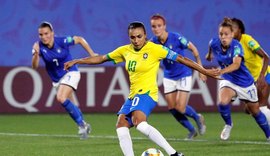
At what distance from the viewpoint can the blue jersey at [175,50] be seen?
13.5 metres

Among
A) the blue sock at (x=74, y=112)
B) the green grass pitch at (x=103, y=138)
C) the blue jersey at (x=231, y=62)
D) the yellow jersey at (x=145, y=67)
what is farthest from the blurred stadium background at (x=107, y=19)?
the yellow jersey at (x=145, y=67)

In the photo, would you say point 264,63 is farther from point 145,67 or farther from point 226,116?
point 145,67

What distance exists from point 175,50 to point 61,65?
1.97m

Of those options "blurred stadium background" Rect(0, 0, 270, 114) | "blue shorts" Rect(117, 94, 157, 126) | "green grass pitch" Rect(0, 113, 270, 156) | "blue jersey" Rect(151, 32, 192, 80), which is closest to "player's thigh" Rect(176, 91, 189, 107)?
"blue jersey" Rect(151, 32, 192, 80)

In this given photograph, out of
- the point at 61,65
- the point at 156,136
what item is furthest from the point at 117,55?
the point at 61,65

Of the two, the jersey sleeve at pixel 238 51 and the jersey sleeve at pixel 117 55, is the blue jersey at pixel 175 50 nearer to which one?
the jersey sleeve at pixel 238 51

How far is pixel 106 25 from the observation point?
20938 mm

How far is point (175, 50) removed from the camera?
13.5m

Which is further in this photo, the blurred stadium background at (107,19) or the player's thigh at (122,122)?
the blurred stadium background at (107,19)

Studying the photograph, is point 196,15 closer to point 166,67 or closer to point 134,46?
point 166,67

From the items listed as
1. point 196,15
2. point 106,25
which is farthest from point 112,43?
point 196,15

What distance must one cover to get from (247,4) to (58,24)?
4.58m

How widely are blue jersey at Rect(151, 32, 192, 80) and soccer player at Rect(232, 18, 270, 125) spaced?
3.01 ft

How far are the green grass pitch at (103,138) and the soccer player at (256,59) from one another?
71 centimetres
